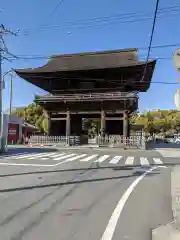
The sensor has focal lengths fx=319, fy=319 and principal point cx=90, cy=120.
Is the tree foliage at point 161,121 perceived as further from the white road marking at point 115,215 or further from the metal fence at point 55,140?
the white road marking at point 115,215

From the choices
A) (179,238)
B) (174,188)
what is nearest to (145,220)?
(179,238)

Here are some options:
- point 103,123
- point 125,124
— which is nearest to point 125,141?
point 125,124

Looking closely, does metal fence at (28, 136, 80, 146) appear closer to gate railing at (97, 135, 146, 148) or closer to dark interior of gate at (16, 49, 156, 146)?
dark interior of gate at (16, 49, 156, 146)

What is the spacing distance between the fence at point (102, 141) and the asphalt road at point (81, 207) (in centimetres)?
2398

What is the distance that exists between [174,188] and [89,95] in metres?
28.4

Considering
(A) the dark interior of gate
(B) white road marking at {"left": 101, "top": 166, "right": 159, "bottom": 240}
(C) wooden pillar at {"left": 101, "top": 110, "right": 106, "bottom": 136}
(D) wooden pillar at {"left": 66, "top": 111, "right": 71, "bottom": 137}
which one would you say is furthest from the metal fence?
(B) white road marking at {"left": 101, "top": 166, "right": 159, "bottom": 240}

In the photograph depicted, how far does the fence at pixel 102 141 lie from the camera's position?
35312 mm

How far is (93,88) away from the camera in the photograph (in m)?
38.8

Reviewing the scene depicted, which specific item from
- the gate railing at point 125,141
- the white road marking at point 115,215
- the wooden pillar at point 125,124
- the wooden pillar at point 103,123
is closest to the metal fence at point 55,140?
the wooden pillar at point 103,123

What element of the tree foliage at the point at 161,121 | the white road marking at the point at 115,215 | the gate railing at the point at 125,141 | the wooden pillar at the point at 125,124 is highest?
the tree foliage at the point at 161,121

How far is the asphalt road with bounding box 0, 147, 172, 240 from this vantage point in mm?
5135

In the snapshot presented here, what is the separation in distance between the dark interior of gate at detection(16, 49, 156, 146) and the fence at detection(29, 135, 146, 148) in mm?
822

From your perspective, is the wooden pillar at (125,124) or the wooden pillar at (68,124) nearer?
the wooden pillar at (125,124)

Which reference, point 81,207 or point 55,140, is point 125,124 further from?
point 81,207
